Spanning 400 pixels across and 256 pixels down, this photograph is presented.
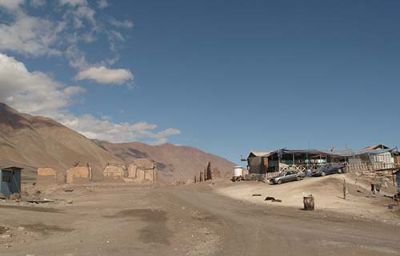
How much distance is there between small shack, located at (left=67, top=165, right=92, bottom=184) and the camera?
9891 centimetres

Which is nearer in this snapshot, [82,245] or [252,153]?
[82,245]

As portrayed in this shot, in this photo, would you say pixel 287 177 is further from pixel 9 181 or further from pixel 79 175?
pixel 79 175

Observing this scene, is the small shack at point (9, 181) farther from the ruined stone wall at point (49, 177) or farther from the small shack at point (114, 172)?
the small shack at point (114, 172)

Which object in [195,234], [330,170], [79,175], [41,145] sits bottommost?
[195,234]

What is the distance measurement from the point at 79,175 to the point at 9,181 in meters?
52.6

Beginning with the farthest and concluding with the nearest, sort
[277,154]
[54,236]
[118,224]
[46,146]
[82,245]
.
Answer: [46,146] < [277,154] < [118,224] < [54,236] < [82,245]

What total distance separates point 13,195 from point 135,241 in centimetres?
3072

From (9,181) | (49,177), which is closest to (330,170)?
(9,181)

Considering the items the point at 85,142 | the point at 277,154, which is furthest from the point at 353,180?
the point at 85,142

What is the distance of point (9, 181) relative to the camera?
4981 centimetres

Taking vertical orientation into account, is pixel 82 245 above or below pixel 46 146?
below

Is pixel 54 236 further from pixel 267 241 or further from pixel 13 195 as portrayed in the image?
pixel 13 195

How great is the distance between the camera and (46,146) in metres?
165

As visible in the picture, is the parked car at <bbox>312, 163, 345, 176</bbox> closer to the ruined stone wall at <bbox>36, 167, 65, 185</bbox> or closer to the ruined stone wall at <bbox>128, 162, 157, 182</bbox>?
the ruined stone wall at <bbox>128, 162, 157, 182</bbox>
